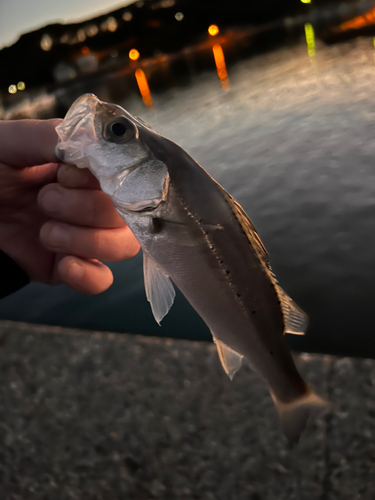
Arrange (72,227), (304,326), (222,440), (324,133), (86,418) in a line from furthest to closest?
(324,133) → (86,418) → (222,440) → (72,227) → (304,326)

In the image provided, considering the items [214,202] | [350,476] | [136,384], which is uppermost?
[214,202]

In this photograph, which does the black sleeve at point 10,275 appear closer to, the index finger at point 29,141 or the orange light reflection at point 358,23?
the index finger at point 29,141

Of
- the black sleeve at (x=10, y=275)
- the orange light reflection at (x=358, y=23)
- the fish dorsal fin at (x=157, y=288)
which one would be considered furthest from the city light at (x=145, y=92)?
the fish dorsal fin at (x=157, y=288)

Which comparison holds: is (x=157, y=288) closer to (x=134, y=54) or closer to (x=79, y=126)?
(x=79, y=126)

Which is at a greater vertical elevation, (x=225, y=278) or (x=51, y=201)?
(x=51, y=201)

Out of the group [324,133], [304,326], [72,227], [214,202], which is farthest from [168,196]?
[324,133]

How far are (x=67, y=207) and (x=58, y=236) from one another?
27cm

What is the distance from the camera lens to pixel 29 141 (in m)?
2.36

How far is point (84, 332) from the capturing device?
3.65 meters

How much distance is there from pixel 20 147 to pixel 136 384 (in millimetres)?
2029

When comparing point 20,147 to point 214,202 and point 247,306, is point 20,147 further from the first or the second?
point 247,306

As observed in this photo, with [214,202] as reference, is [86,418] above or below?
below

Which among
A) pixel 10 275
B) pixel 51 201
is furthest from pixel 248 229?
pixel 10 275

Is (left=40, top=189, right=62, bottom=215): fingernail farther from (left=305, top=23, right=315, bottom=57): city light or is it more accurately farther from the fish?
(left=305, top=23, right=315, bottom=57): city light
